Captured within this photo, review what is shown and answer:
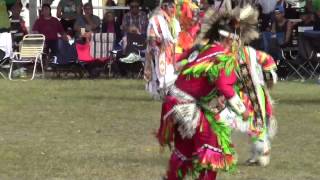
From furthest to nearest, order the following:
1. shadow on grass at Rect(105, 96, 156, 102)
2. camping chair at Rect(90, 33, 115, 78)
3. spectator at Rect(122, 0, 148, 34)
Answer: spectator at Rect(122, 0, 148, 34)
camping chair at Rect(90, 33, 115, 78)
shadow on grass at Rect(105, 96, 156, 102)

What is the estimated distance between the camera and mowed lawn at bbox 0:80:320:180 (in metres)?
8.81

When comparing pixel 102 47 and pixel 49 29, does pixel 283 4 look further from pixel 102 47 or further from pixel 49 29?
pixel 49 29

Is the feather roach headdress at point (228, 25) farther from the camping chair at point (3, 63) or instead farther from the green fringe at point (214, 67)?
the camping chair at point (3, 63)

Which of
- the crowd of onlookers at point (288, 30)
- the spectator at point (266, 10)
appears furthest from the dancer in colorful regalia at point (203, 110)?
the spectator at point (266, 10)

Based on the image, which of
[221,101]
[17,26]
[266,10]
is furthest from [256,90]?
[17,26]

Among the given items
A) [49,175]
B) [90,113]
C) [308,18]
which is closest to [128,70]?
[308,18]

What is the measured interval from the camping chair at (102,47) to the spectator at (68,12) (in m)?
2.10

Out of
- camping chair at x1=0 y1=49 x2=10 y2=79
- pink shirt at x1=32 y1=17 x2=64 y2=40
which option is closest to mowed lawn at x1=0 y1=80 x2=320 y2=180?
camping chair at x1=0 y1=49 x2=10 y2=79

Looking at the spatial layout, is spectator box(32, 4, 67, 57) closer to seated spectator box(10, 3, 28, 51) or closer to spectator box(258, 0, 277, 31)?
seated spectator box(10, 3, 28, 51)

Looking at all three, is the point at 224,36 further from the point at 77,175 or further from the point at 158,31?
the point at 158,31

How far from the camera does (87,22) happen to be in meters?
20.4

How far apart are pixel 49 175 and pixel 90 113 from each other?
16.0 ft

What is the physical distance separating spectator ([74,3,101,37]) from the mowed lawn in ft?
8.98

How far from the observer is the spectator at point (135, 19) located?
19.4 meters
